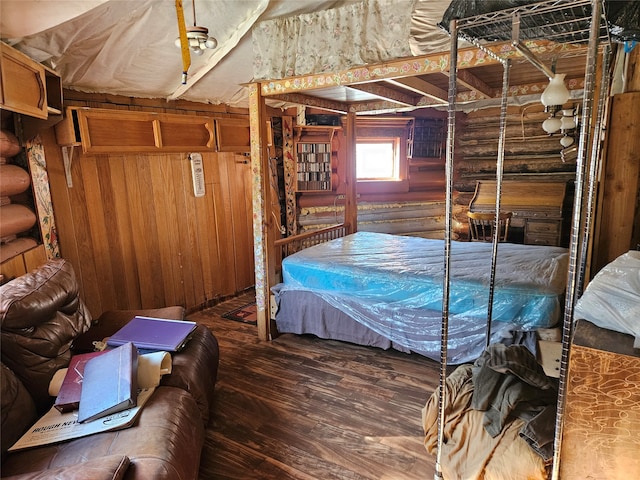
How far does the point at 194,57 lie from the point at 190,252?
6.11 ft

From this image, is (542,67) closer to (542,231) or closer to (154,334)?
(154,334)

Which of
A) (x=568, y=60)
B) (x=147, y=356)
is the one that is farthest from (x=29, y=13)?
(x=568, y=60)

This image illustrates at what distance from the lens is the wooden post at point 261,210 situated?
3136mm

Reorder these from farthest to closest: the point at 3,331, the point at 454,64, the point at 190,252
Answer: the point at 190,252, the point at 3,331, the point at 454,64

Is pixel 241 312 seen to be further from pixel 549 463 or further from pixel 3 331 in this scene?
pixel 549 463

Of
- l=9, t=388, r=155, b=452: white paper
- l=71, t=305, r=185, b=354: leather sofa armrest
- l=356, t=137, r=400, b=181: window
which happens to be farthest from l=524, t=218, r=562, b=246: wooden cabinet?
l=9, t=388, r=155, b=452: white paper

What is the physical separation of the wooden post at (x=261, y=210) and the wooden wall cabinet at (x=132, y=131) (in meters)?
0.77

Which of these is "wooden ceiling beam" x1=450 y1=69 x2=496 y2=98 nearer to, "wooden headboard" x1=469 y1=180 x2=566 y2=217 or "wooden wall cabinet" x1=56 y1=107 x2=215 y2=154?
"wooden headboard" x1=469 y1=180 x2=566 y2=217

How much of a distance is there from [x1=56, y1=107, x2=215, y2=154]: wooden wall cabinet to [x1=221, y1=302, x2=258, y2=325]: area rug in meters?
1.66

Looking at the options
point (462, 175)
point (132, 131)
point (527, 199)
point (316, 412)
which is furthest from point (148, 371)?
point (462, 175)

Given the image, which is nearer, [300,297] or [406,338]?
[406,338]

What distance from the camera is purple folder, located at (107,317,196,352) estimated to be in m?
2.17

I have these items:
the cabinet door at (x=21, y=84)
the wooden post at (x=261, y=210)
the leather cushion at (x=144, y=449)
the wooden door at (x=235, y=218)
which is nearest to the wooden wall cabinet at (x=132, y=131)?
the cabinet door at (x=21, y=84)

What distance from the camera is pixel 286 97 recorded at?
3348 millimetres
